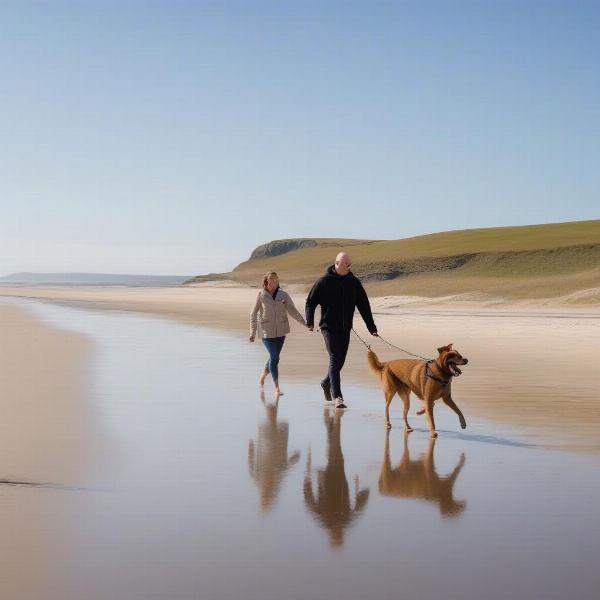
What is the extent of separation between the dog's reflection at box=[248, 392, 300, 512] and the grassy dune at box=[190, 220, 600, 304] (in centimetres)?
3948

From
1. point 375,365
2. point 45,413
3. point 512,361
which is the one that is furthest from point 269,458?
point 512,361

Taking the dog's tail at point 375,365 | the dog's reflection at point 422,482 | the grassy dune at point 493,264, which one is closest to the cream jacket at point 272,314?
the dog's tail at point 375,365

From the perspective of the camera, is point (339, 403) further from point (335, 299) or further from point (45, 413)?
point (45, 413)

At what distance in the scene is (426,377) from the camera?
9422mm

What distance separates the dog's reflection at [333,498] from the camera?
5.89 m

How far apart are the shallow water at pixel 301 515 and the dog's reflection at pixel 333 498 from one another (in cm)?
2

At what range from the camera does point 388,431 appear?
32.2 feet

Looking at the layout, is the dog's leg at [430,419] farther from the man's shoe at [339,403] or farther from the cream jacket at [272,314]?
the cream jacket at [272,314]

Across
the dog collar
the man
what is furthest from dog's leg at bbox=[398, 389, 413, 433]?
the man

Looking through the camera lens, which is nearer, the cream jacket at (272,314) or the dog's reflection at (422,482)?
the dog's reflection at (422,482)

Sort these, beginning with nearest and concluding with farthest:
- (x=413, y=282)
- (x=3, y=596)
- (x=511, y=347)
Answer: (x=3, y=596)
(x=511, y=347)
(x=413, y=282)

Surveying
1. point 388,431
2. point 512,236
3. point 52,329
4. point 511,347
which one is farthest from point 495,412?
point 512,236

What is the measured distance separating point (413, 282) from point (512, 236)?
111 ft

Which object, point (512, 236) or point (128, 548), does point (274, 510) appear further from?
point (512, 236)
